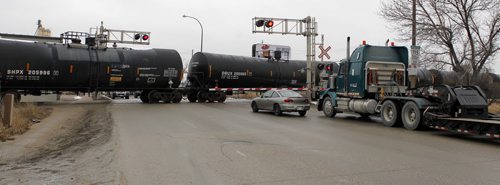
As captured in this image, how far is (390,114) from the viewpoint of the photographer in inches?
604

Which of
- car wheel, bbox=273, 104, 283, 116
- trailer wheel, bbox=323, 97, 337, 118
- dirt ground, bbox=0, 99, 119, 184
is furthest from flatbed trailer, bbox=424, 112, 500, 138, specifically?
dirt ground, bbox=0, 99, 119, 184

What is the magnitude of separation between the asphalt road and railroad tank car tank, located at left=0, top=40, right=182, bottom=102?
13440mm

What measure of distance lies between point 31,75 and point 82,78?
2799 mm

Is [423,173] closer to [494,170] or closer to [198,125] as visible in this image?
[494,170]

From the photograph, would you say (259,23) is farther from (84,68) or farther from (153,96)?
(84,68)

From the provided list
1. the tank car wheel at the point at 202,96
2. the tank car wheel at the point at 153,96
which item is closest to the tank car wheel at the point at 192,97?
the tank car wheel at the point at 202,96

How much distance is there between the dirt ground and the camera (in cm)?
671

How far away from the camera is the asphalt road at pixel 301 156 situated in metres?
6.69

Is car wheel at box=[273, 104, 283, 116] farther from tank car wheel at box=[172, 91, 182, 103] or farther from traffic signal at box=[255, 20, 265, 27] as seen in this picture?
tank car wheel at box=[172, 91, 182, 103]

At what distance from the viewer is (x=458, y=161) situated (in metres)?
8.24

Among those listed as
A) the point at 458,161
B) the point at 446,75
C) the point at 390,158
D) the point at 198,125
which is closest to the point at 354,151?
the point at 390,158

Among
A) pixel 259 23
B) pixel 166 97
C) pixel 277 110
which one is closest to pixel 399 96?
pixel 277 110

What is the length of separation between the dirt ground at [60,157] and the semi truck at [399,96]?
9.04 meters

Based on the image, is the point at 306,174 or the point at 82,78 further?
the point at 82,78
